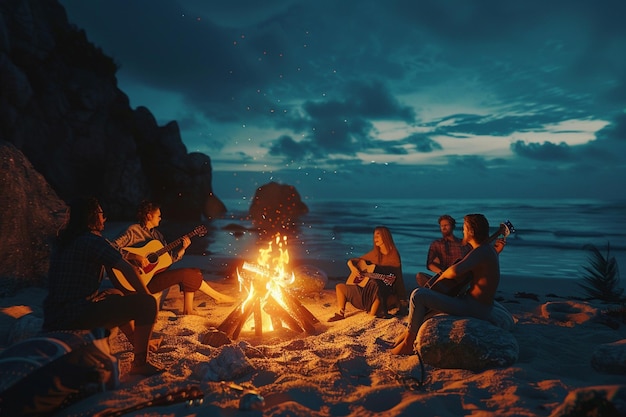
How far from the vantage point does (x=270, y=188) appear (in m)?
66.2

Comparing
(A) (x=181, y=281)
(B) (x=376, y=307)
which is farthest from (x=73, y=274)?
(B) (x=376, y=307)

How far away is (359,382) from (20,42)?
26.5m

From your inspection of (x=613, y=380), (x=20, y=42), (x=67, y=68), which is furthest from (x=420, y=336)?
(x=67, y=68)

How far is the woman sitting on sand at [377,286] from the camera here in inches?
289

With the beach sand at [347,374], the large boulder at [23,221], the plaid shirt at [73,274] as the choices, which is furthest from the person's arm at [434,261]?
the large boulder at [23,221]

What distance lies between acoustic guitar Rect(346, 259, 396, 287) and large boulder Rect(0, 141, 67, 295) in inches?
231

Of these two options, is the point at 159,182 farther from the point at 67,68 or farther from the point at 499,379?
the point at 499,379

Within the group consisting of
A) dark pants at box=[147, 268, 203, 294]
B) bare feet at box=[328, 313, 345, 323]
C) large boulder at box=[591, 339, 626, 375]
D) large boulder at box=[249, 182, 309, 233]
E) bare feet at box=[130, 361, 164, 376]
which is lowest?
bare feet at box=[328, 313, 345, 323]

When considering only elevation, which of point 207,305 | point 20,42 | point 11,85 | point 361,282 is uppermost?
point 20,42

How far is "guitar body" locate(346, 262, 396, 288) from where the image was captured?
740cm

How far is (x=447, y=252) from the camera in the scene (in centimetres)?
784

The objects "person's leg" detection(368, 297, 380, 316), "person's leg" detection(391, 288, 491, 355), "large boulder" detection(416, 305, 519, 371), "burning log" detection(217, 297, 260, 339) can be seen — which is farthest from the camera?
"person's leg" detection(368, 297, 380, 316)

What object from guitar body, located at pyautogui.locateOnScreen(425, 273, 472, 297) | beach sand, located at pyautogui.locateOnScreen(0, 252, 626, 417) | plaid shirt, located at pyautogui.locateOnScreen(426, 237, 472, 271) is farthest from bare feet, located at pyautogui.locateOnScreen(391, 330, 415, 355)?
plaid shirt, located at pyautogui.locateOnScreen(426, 237, 472, 271)

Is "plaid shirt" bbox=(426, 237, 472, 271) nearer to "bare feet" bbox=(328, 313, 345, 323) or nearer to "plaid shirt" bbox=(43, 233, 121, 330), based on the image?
"bare feet" bbox=(328, 313, 345, 323)
